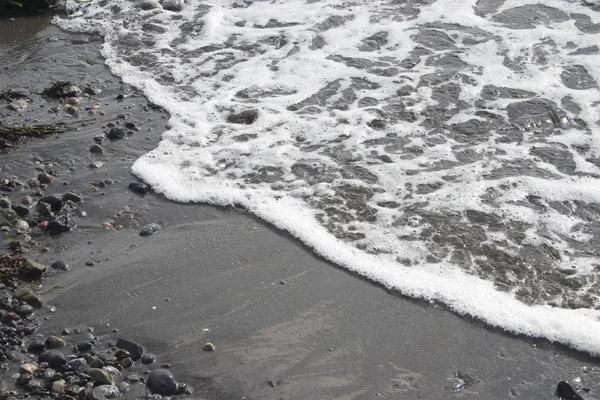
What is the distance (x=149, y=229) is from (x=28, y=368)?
4.76 ft

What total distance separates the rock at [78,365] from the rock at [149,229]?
4.25ft

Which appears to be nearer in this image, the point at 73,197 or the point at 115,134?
the point at 73,197

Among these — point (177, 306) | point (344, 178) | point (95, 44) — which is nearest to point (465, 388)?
point (177, 306)

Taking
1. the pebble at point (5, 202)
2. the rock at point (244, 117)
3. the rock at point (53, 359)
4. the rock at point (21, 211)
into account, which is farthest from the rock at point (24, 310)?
the rock at point (244, 117)

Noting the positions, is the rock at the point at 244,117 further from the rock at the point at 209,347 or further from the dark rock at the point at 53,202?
the rock at the point at 209,347

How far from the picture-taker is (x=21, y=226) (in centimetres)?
482

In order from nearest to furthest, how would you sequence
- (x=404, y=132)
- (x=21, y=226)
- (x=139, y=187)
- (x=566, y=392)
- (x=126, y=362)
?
1. (x=566, y=392)
2. (x=126, y=362)
3. (x=21, y=226)
4. (x=139, y=187)
5. (x=404, y=132)

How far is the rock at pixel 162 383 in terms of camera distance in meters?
3.59

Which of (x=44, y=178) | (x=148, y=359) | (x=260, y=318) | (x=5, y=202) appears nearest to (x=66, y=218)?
(x=5, y=202)

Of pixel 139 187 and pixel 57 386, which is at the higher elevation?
pixel 57 386

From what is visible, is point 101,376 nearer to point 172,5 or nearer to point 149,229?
point 149,229

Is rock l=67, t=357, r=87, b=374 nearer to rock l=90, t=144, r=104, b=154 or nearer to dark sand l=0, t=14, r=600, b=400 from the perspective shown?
dark sand l=0, t=14, r=600, b=400

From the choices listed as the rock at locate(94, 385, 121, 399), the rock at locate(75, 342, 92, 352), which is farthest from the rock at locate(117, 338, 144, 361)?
the rock at locate(94, 385, 121, 399)

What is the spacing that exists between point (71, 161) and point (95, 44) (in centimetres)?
275
